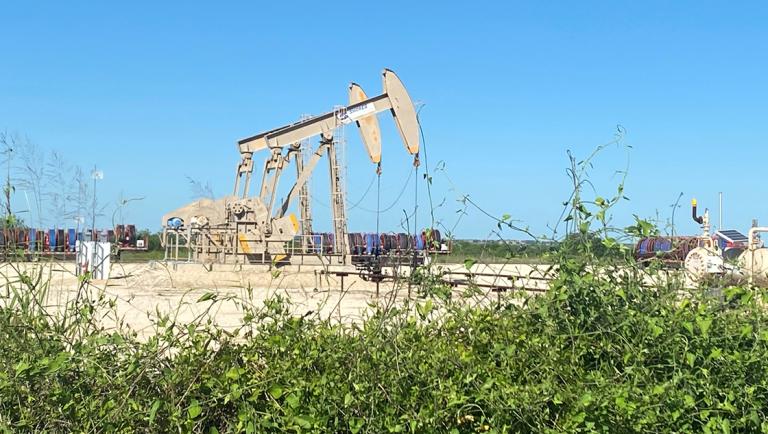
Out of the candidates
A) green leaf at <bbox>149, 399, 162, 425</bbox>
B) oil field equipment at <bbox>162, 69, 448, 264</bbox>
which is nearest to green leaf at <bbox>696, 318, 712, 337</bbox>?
green leaf at <bbox>149, 399, 162, 425</bbox>

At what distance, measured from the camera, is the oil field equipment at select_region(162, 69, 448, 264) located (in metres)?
24.6

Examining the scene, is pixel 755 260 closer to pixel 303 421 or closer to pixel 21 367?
pixel 303 421

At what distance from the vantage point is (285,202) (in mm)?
27312

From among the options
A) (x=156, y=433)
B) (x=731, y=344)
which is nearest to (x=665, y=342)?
(x=731, y=344)

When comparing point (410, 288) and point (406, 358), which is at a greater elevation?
point (410, 288)

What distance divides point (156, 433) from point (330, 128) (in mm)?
23944

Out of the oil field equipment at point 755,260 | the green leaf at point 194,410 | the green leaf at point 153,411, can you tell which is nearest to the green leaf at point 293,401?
the green leaf at point 194,410

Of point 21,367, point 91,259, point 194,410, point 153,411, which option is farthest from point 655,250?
point 91,259

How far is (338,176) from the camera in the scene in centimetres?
2633

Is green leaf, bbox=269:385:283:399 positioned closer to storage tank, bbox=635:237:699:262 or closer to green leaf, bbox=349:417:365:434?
green leaf, bbox=349:417:365:434

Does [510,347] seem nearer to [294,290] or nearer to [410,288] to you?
[410,288]

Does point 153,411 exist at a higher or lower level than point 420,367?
lower

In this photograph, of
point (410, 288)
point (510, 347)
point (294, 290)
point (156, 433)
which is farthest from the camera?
point (294, 290)

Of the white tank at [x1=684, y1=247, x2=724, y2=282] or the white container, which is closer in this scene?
the white container
